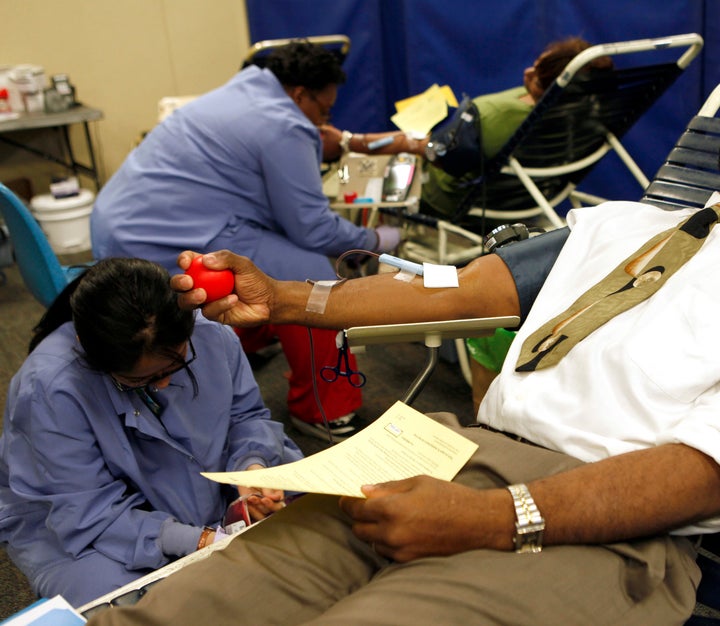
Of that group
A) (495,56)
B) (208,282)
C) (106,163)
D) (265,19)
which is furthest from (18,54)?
(208,282)

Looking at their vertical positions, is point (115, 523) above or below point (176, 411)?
below

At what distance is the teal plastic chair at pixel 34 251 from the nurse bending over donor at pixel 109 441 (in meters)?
0.58

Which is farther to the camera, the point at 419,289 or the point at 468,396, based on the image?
the point at 468,396

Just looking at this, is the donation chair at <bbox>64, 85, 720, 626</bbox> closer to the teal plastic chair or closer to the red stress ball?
the red stress ball

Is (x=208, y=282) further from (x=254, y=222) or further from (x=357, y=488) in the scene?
(x=254, y=222)

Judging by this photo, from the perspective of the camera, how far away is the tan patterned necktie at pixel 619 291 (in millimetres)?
1106

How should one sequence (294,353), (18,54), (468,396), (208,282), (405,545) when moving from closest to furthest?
(405,545) < (208,282) < (294,353) < (468,396) < (18,54)

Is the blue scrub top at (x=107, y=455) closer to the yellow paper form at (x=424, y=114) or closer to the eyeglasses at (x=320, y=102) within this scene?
the eyeglasses at (x=320, y=102)

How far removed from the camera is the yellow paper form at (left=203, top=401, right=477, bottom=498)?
0.94 metres

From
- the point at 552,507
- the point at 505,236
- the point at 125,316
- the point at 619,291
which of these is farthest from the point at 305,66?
the point at 552,507

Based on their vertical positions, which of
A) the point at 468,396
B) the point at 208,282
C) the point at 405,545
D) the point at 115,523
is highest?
the point at 208,282

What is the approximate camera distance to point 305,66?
227 centimetres

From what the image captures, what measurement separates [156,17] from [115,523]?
3982 millimetres

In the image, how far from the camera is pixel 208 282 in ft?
3.89
